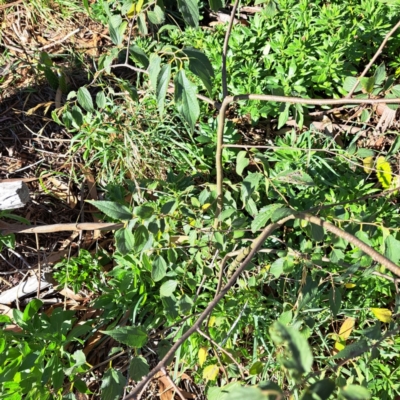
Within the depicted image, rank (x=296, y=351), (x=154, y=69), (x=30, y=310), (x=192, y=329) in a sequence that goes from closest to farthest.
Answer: (x=296, y=351), (x=192, y=329), (x=154, y=69), (x=30, y=310)

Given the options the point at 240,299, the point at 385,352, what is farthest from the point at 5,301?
the point at 385,352

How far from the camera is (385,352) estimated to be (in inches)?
72.5

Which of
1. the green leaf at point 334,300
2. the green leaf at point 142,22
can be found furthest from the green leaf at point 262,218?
the green leaf at point 142,22

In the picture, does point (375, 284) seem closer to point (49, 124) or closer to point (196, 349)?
point (196, 349)

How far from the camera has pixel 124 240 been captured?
128 centimetres

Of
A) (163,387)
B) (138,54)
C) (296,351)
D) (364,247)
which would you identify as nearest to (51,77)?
(138,54)

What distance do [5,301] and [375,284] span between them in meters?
1.67

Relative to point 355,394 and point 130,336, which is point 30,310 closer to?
point 130,336

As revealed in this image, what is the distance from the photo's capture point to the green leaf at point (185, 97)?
3.33ft

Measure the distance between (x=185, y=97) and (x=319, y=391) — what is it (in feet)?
2.22

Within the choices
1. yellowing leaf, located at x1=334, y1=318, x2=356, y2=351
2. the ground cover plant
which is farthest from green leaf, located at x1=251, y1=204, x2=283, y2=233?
yellowing leaf, located at x1=334, y1=318, x2=356, y2=351

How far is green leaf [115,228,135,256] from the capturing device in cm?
126

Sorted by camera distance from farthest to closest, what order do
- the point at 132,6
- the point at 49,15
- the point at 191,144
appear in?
the point at 49,15 → the point at 191,144 → the point at 132,6

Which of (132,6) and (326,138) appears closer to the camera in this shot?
(132,6)
